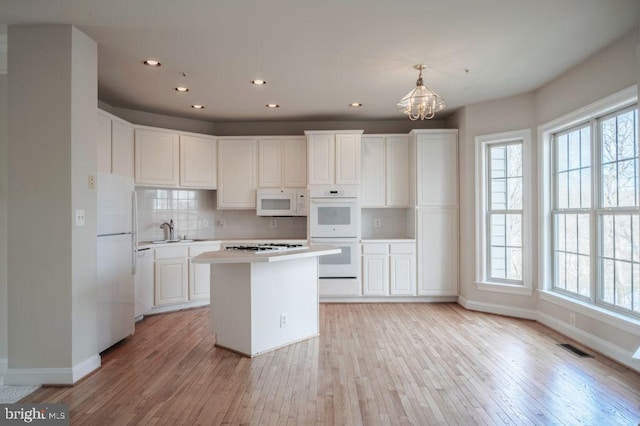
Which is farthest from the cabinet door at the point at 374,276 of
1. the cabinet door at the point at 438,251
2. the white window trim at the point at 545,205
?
the white window trim at the point at 545,205

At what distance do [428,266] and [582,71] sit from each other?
2855 mm

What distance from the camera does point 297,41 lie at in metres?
3.12

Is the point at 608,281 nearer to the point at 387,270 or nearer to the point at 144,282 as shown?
the point at 387,270

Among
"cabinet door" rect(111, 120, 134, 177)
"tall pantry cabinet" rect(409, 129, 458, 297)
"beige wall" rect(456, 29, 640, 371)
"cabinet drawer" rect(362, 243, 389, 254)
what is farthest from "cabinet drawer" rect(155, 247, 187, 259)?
"beige wall" rect(456, 29, 640, 371)

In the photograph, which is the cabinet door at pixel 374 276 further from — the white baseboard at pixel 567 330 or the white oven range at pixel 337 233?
the white baseboard at pixel 567 330

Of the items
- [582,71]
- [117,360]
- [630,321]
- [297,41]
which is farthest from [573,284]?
[117,360]

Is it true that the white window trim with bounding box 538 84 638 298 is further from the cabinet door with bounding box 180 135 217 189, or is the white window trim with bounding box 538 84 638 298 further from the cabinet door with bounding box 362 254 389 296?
the cabinet door with bounding box 180 135 217 189

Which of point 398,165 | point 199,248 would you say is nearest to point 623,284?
point 398,165

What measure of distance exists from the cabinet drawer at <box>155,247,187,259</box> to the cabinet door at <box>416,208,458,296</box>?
125 inches

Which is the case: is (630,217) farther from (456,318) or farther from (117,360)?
(117,360)

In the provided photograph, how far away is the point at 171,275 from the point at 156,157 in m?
1.56

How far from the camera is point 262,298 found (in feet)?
10.9

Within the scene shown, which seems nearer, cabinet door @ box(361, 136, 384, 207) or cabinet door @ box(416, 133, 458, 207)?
cabinet door @ box(416, 133, 458, 207)

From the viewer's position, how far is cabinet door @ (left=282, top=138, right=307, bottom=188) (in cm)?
557
